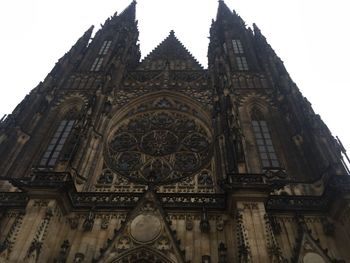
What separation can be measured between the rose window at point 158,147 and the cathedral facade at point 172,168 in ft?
0.20

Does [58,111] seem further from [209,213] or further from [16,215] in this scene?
[209,213]

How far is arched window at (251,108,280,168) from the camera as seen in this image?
14.5 meters

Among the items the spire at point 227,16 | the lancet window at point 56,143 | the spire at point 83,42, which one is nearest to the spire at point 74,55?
the spire at point 83,42

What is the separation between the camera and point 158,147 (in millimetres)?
15125

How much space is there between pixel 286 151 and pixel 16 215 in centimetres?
1074

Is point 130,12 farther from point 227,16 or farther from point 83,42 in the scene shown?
point 227,16

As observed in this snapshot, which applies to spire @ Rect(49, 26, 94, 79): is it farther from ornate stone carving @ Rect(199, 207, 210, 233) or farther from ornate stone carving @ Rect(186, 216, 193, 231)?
ornate stone carving @ Rect(199, 207, 210, 233)

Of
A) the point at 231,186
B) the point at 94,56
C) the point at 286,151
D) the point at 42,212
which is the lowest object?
the point at 42,212

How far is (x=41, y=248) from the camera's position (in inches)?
387

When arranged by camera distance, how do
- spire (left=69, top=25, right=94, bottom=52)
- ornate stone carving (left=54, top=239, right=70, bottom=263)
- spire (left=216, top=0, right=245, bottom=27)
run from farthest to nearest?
A: spire (left=216, top=0, right=245, bottom=27)
spire (left=69, top=25, right=94, bottom=52)
ornate stone carving (left=54, top=239, right=70, bottom=263)

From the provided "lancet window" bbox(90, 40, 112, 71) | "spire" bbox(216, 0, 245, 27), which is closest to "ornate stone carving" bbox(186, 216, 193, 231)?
"lancet window" bbox(90, 40, 112, 71)

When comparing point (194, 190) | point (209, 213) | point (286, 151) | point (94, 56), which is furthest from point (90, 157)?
point (94, 56)

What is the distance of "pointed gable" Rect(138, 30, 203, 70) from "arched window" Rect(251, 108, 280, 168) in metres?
5.63

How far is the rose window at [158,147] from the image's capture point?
1409 cm
